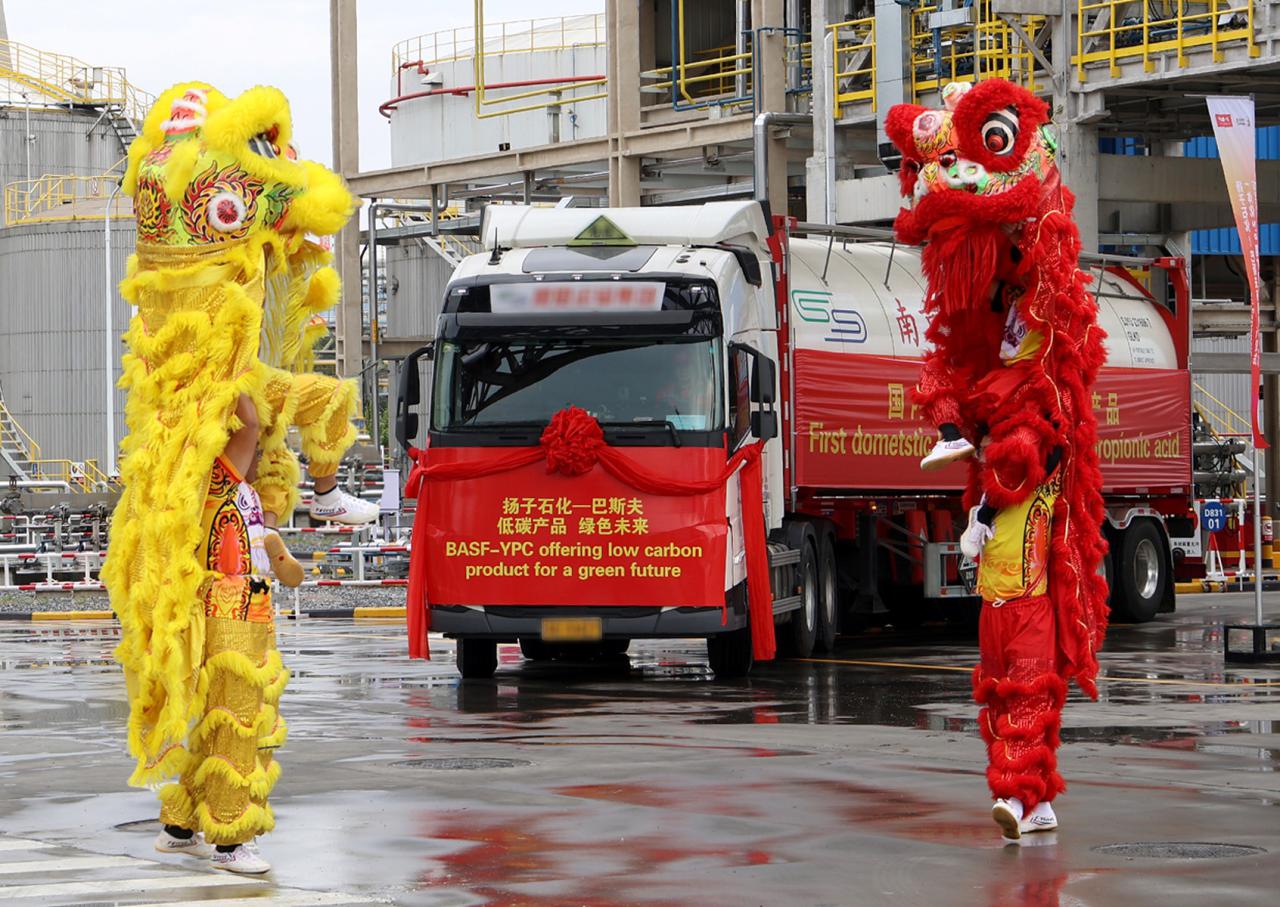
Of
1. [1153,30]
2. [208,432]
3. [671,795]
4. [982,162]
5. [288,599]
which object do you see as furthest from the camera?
[1153,30]

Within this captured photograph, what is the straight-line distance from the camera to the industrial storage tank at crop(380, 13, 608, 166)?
166ft

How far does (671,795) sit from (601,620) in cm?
662

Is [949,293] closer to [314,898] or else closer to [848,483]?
[314,898]

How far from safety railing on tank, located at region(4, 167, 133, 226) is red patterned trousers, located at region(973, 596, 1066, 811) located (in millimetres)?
56418

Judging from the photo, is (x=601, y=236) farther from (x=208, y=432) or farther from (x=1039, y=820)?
(x=208, y=432)

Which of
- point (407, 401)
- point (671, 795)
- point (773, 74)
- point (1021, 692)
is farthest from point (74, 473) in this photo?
point (1021, 692)

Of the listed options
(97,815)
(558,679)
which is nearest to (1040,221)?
(97,815)

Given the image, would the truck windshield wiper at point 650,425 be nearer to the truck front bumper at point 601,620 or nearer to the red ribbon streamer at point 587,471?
the red ribbon streamer at point 587,471

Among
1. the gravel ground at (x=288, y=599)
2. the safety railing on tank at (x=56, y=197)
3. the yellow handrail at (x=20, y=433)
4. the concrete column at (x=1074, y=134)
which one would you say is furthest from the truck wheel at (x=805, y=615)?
the safety railing on tank at (x=56, y=197)

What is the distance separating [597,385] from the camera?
17453 mm

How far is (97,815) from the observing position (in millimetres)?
10055

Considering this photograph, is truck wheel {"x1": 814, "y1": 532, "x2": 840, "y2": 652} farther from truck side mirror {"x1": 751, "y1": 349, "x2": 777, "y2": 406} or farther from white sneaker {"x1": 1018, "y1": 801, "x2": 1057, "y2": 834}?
white sneaker {"x1": 1018, "y1": 801, "x2": 1057, "y2": 834}

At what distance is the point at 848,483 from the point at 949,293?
11.8 metres

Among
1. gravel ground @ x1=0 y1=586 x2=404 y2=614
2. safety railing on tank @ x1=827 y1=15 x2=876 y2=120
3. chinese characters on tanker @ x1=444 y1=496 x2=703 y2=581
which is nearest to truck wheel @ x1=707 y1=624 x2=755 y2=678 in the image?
chinese characters on tanker @ x1=444 y1=496 x2=703 y2=581
